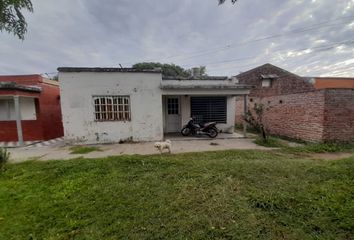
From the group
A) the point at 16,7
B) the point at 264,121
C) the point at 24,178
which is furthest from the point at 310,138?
the point at 16,7

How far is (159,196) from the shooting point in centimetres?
342

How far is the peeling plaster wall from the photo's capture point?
833cm

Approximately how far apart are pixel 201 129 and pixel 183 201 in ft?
21.3

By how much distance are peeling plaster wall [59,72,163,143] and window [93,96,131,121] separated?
0.61ft

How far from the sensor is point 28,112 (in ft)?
32.6

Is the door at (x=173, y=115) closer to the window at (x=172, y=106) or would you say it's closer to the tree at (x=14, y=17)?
the window at (x=172, y=106)

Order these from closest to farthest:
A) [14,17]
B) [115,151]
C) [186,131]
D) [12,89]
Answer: [14,17]
[115,151]
[12,89]
[186,131]

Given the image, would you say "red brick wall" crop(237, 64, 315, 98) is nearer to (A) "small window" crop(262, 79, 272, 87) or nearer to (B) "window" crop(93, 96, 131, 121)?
(A) "small window" crop(262, 79, 272, 87)

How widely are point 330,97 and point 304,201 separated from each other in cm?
591

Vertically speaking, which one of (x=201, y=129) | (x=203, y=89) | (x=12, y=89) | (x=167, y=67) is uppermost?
(x=167, y=67)

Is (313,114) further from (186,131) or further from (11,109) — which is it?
(11,109)

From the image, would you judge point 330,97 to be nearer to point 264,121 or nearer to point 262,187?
point 264,121

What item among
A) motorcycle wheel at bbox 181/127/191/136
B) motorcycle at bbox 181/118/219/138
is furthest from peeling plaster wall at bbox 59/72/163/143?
motorcycle at bbox 181/118/219/138

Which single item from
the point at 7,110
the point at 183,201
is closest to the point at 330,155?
the point at 183,201
